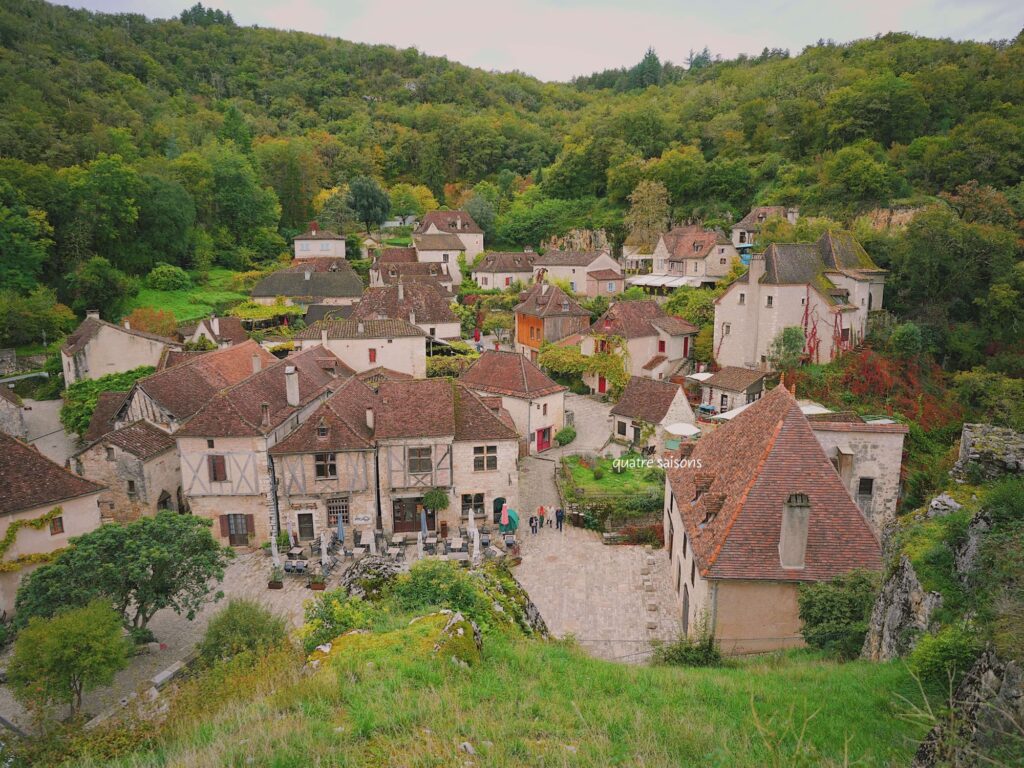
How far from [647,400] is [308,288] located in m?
33.4

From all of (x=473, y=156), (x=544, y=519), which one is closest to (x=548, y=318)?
(x=544, y=519)

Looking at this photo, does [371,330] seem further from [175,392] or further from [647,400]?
[647,400]

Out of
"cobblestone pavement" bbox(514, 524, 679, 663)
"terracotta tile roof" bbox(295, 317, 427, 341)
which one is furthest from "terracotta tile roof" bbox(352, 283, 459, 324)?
"cobblestone pavement" bbox(514, 524, 679, 663)

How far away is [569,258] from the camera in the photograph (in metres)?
59.2

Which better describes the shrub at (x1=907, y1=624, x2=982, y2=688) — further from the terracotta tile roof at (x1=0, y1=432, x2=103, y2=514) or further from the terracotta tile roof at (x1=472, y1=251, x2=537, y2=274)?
the terracotta tile roof at (x1=472, y1=251, x2=537, y2=274)

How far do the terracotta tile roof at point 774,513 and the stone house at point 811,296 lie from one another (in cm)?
1999

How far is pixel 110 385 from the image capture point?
32719 millimetres

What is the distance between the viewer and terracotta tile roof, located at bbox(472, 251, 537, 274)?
202 ft

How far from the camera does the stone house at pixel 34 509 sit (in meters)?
17.9

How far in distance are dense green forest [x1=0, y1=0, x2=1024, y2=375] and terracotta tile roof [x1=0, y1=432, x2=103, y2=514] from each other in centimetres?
3123

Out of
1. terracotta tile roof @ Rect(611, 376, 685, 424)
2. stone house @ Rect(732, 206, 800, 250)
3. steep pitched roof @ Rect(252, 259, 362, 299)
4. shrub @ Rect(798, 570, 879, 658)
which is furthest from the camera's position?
stone house @ Rect(732, 206, 800, 250)

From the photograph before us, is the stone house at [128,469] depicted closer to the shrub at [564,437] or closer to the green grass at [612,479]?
the green grass at [612,479]

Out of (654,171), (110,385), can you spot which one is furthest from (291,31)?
(110,385)

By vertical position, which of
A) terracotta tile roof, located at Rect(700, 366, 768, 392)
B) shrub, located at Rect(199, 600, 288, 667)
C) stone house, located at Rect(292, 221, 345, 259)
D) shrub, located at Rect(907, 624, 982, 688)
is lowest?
shrub, located at Rect(199, 600, 288, 667)
